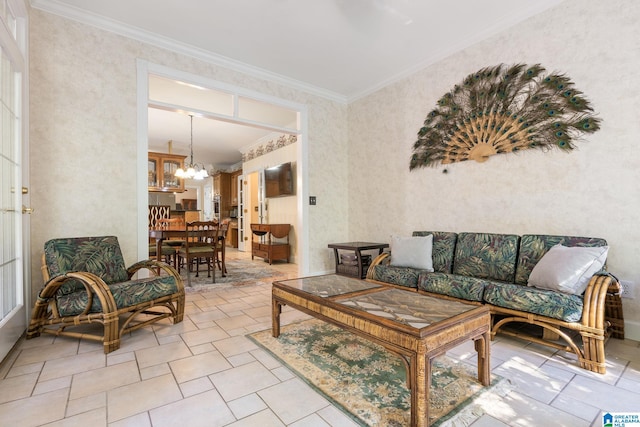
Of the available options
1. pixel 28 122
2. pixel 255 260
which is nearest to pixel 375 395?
pixel 28 122

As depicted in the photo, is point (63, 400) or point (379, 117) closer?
point (63, 400)

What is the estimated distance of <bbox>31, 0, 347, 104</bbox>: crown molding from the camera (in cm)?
276

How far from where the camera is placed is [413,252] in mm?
3096

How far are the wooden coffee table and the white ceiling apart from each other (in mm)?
2566

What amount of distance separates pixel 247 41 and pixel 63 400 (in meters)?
3.44

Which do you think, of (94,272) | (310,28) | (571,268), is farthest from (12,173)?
(571,268)

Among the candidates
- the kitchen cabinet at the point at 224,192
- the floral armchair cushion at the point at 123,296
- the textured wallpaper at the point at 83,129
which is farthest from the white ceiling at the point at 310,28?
the kitchen cabinet at the point at 224,192

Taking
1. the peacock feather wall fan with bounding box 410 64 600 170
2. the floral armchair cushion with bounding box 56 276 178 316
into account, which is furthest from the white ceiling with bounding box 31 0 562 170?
the floral armchair cushion with bounding box 56 276 178 316

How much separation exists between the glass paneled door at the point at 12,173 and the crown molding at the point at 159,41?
1.21 ft

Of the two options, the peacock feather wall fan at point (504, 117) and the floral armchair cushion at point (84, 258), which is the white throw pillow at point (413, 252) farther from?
the floral armchair cushion at point (84, 258)

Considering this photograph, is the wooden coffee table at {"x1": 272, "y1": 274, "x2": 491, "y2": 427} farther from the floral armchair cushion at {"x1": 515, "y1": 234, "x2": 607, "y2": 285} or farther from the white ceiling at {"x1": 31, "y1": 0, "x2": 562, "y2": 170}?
the white ceiling at {"x1": 31, "y1": 0, "x2": 562, "y2": 170}

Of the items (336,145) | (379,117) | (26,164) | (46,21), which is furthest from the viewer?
(336,145)

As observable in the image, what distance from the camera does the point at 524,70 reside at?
283 cm

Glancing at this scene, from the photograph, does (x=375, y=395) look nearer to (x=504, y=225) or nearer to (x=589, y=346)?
(x=589, y=346)
